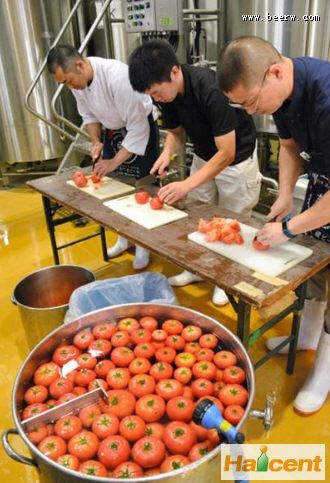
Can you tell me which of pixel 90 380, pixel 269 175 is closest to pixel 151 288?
Answer: pixel 90 380

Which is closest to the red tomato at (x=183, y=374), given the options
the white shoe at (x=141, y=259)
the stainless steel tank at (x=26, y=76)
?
the white shoe at (x=141, y=259)

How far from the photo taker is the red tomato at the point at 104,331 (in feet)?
4.21

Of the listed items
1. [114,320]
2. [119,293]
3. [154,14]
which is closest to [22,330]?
[119,293]

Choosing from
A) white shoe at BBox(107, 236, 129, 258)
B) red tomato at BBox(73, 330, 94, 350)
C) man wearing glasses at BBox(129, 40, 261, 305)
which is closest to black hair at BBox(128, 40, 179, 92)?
man wearing glasses at BBox(129, 40, 261, 305)

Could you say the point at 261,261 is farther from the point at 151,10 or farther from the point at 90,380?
the point at 151,10

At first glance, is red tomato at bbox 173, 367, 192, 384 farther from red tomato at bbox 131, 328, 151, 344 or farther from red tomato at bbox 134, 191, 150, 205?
red tomato at bbox 134, 191, 150, 205

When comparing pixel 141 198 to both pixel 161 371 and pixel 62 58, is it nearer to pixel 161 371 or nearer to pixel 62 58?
pixel 62 58

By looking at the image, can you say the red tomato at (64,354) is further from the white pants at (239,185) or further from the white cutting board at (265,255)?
the white pants at (239,185)

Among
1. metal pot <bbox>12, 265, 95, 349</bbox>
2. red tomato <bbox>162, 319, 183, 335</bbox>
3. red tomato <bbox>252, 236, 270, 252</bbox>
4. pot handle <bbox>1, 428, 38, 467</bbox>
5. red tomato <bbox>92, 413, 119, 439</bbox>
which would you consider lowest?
metal pot <bbox>12, 265, 95, 349</bbox>

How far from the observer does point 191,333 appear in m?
1.27

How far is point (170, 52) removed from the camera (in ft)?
5.58

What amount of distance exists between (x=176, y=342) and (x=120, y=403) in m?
0.29

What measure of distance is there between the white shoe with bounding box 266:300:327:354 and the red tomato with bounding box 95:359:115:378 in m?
1.12

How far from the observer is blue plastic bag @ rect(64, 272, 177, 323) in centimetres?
176
